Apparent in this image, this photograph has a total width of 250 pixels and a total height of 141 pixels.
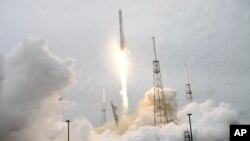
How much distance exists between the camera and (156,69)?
3661 inches

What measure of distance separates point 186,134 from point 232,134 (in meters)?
50.4

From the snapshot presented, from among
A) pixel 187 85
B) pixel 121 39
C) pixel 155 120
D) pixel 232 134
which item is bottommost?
pixel 232 134

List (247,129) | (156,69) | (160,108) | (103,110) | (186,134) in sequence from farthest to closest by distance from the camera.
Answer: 1. (103,110)
2. (160,108)
3. (156,69)
4. (186,134)
5. (247,129)

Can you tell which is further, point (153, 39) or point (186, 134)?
point (153, 39)

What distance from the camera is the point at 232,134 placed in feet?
118

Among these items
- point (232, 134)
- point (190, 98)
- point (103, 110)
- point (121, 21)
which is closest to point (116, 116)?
point (103, 110)

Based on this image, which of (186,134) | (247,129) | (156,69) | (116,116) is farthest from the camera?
(116,116)

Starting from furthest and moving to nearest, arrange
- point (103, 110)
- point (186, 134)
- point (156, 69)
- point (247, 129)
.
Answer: point (103, 110) → point (156, 69) → point (186, 134) → point (247, 129)

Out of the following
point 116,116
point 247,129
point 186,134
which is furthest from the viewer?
point 116,116

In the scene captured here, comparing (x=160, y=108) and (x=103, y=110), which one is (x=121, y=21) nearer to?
(x=160, y=108)

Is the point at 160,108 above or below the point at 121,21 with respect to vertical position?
below

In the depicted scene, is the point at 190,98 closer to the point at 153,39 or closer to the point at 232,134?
the point at 153,39

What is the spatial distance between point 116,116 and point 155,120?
39.8ft

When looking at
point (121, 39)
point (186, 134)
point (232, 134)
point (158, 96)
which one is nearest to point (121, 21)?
point (121, 39)
